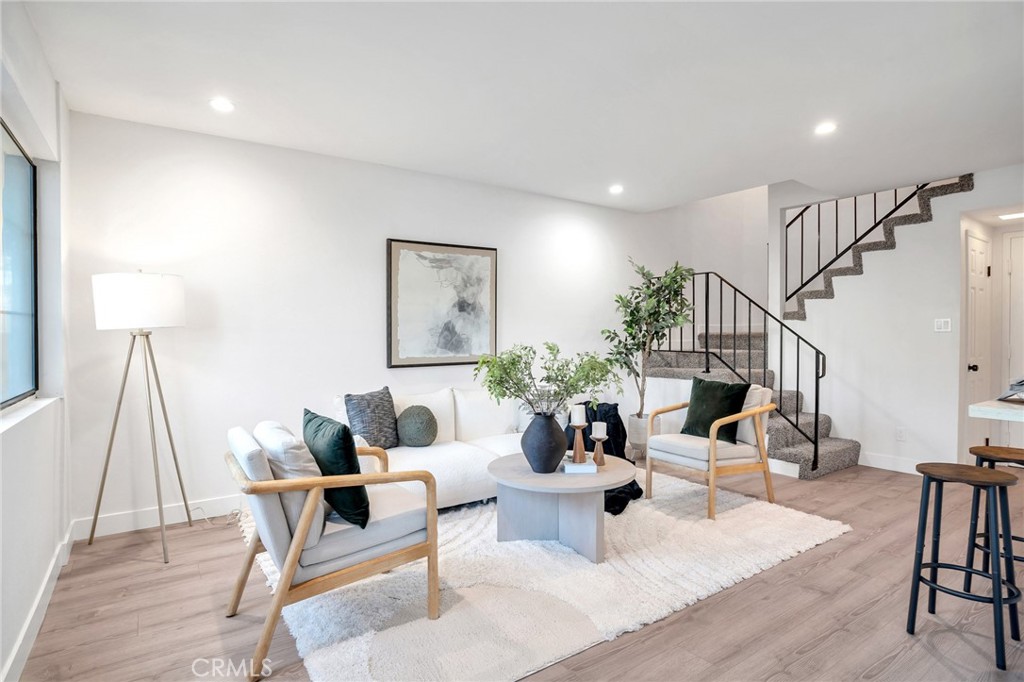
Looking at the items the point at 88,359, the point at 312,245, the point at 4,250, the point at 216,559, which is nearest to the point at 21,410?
the point at 4,250

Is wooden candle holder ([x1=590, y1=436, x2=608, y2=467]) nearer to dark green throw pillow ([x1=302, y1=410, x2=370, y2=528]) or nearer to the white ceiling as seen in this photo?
dark green throw pillow ([x1=302, y1=410, x2=370, y2=528])

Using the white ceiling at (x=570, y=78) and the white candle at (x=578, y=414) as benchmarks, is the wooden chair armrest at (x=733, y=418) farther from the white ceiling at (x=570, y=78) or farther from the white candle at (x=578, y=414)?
the white ceiling at (x=570, y=78)

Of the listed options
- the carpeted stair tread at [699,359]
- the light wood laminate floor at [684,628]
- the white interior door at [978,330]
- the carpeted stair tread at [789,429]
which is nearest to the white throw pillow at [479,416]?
the light wood laminate floor at [684,628]

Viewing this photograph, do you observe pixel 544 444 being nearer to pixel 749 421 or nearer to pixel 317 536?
pixel 317 536

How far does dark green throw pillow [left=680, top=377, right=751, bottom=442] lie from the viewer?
3.88 m

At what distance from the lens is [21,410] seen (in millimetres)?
2400

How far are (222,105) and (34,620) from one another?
272 centimetres

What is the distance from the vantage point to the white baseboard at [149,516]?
127 inches

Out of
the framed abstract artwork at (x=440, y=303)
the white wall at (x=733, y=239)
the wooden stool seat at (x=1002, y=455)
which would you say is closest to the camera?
the wooden stool seat at (x=1002, y=455)

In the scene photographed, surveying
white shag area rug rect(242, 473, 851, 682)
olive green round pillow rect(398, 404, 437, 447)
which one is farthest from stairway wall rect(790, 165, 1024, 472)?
olive green round pillow rect(398, 404, 437, 447)

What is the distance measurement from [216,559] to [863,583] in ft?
11.2

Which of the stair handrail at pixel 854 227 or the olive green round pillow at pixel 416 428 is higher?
the stair handrail at pixel 854 227

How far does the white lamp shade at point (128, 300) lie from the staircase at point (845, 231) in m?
5.57

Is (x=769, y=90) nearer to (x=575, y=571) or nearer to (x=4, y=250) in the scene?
(x=575, y=571)
